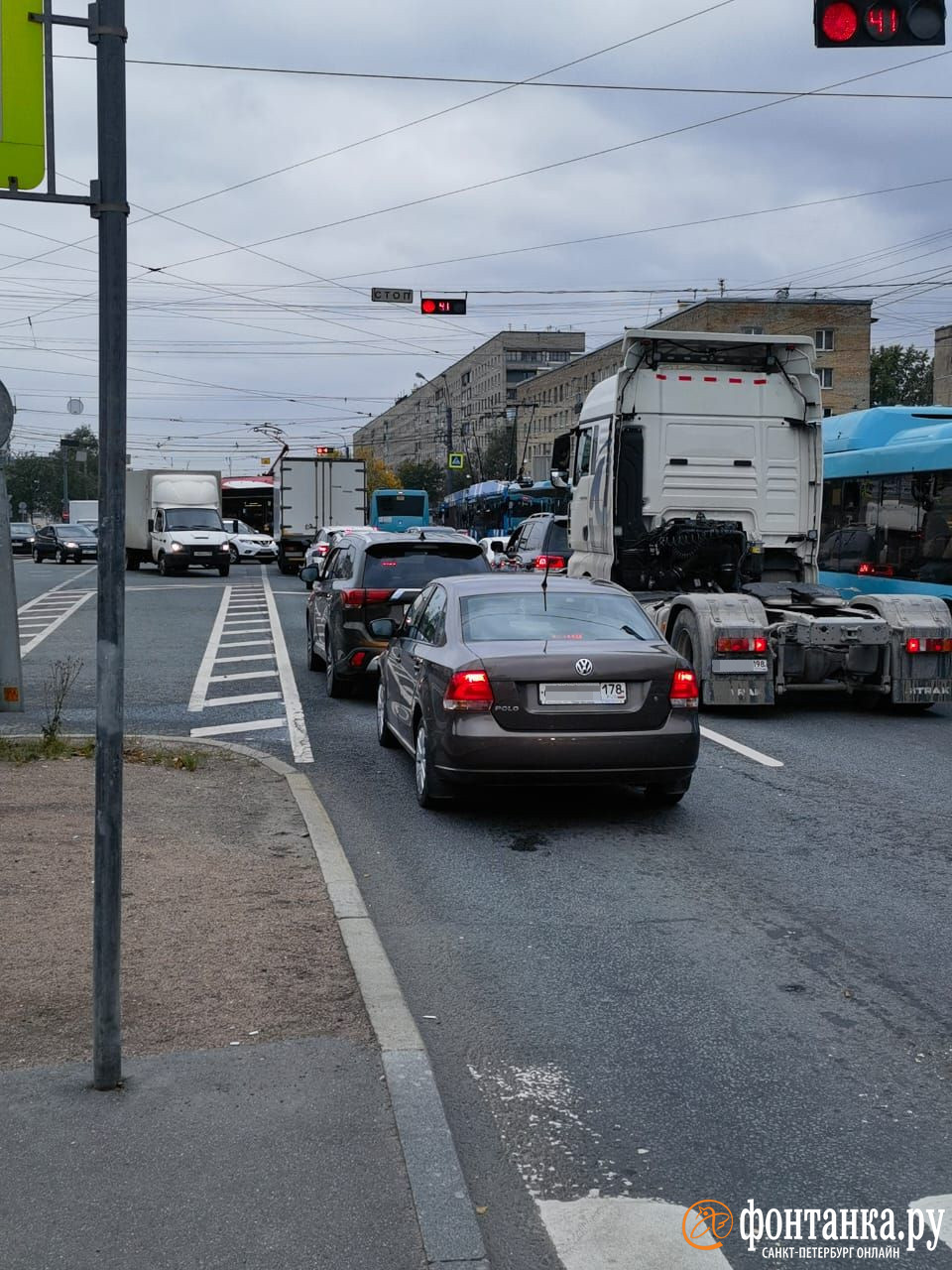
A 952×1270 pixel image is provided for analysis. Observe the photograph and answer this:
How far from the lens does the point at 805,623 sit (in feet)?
44.1

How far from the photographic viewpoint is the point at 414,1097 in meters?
4.35

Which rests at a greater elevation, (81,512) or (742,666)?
A: (81,512)

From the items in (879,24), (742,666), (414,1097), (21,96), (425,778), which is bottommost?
(414,1097)

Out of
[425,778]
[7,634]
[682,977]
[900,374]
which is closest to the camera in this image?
[682,977]

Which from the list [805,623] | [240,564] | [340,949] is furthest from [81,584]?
[340,949]

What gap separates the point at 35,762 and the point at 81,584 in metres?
27.6

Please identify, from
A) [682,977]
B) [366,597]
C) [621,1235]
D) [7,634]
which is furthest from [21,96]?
[366,597]

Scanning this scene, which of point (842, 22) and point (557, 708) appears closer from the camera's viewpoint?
point (557, 708)

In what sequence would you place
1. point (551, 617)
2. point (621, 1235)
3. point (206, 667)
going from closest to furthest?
point (621, 1235) < point (551, 617) < point (206, 667)

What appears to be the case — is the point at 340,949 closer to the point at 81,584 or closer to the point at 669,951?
the point at 669,951

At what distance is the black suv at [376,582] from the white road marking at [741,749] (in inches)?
129

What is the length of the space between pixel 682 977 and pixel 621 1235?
88.4 inches

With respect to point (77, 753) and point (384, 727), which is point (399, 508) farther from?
point (77, 753)

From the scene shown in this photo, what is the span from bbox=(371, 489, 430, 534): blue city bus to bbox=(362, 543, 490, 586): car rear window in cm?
4469
